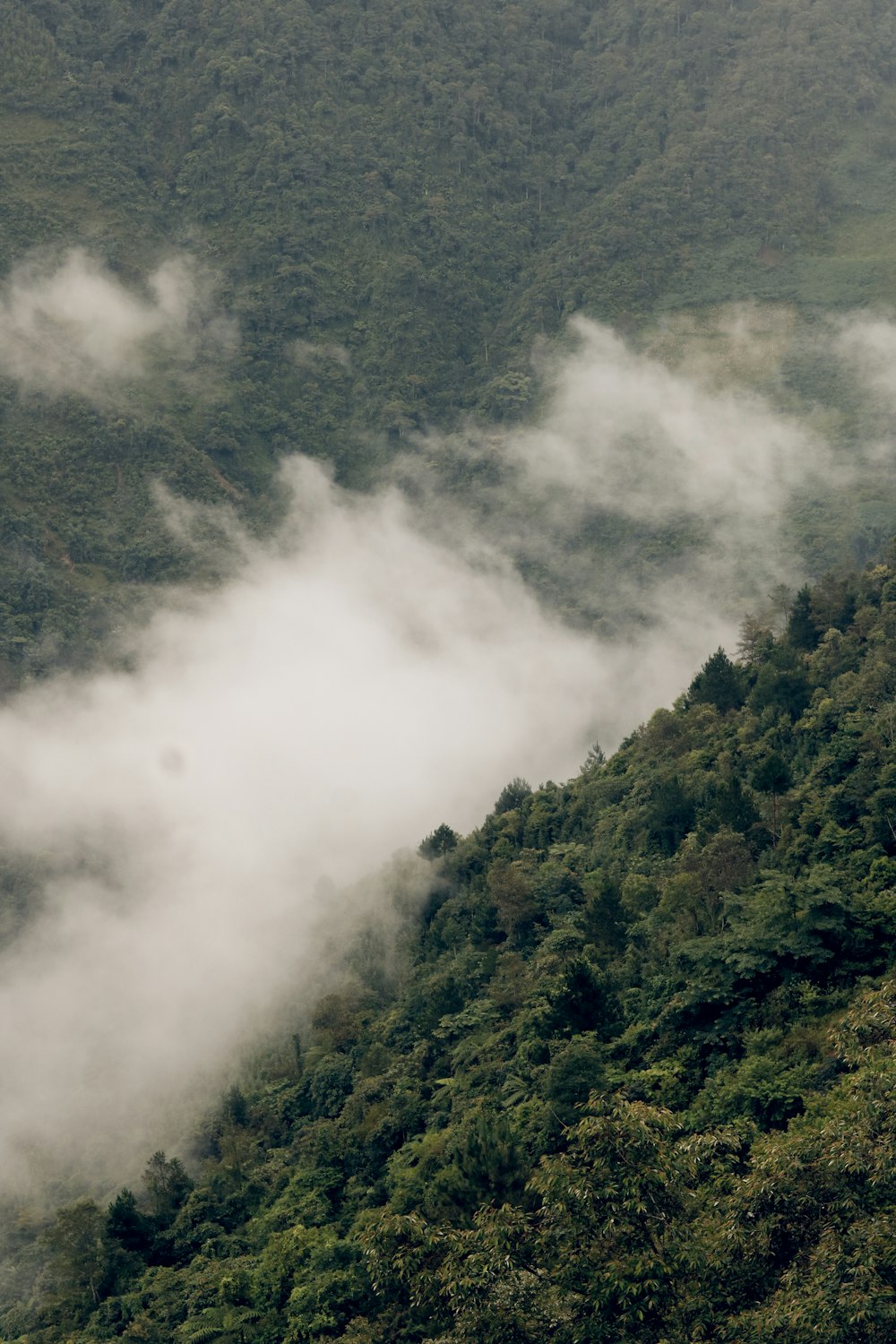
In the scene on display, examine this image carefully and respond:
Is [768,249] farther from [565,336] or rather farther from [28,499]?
[28,499]

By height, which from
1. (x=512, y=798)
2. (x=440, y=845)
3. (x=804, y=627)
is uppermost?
(x=512, y=798)

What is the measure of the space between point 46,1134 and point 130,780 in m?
64.3

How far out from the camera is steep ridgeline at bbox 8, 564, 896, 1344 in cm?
3159

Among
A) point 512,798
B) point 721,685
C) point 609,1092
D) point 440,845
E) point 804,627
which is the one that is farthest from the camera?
point 512,798

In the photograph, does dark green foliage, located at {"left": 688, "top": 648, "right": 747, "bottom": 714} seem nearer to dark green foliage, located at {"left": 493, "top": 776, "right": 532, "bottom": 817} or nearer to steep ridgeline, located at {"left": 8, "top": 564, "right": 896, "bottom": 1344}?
steep ridgeline, located at {"left": 8, "top": 564, "right": 896, "bottom": 1344}


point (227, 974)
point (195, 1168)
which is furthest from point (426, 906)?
point (227, 974)

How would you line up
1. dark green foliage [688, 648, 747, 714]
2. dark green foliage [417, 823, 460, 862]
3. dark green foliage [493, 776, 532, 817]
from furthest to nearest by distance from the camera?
dark green foliage [493, 776, 532, 817] → dark green foliage [417, 823, 460, 862] → dark green foliage [688, 648, 747, 714]

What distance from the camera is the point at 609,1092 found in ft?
A: 151

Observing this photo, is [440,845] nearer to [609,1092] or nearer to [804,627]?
[804,627]

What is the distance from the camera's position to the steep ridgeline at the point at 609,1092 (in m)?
31.6

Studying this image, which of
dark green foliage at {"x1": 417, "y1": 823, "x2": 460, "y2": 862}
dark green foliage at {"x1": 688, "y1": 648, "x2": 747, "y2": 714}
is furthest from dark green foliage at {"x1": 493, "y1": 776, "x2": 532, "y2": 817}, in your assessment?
dark green foliage at {"x1": 688, "y1": 648, "x2": 747, "y2": 714}

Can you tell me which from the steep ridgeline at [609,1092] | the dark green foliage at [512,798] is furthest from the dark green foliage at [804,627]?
the dark green foliage at [512,798]

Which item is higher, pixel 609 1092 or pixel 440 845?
pixel 440 845

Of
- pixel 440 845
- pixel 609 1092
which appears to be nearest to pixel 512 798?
pixel 440 845
